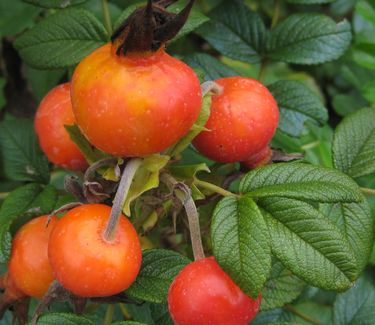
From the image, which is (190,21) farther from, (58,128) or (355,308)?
(355,308)

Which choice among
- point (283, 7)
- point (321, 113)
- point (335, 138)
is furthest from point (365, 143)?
point (283, 7)

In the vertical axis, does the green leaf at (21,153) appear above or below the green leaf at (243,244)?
below

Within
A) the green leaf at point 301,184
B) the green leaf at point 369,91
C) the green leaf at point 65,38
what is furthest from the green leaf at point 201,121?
the green leaf at point 369,91

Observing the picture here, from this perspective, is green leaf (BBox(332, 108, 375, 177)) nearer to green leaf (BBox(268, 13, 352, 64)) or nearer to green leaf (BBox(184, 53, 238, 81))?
green leaf (BBox(268, 13, 352, 64))

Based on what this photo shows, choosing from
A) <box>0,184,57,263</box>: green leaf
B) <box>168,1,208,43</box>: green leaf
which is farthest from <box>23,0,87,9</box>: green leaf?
<box>0,184,57,263</box>: green leaf

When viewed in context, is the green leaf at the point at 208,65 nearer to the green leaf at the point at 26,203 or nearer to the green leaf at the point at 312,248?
the green leaf at the point at 26,203

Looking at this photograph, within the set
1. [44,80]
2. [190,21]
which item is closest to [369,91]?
[190,21]
